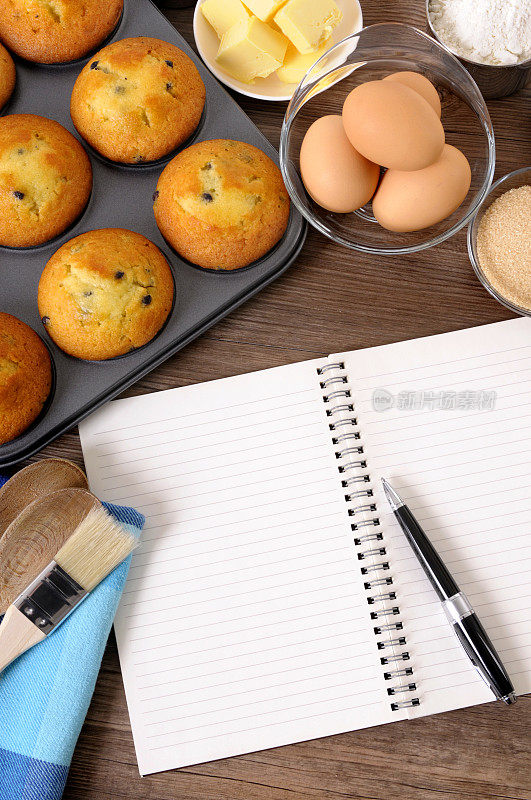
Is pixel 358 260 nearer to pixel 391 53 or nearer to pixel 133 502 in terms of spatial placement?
pixel 391 53

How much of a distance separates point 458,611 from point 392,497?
0.15m

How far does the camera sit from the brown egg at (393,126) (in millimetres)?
694

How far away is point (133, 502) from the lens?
0.83m

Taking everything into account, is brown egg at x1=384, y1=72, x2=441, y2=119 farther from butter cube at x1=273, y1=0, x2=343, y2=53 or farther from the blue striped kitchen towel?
the blue striped kitchen towel

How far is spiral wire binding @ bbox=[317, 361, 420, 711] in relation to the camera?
0.79m

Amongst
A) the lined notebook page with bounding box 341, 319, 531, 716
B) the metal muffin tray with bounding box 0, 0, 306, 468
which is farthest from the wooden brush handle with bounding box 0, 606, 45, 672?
the lined notebook page with bounding box 341, 319, 531, 716

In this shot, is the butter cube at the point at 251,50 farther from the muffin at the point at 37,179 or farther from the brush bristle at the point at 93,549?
the brush bristle at the point at 93,549

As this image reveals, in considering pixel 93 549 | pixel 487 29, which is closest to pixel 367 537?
pixel 93 549

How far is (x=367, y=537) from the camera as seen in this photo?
0.82 meters

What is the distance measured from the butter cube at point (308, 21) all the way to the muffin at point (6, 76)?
32cm

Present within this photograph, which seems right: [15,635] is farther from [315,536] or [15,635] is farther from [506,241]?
[506,241]

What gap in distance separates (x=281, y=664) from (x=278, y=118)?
27.1 inches

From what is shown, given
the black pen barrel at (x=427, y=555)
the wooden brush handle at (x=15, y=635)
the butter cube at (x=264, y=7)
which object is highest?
the butter cube at (x=264, y=7)

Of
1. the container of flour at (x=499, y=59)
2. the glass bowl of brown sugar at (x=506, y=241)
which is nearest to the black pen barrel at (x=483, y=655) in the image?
the glass bowl of brown sugar at (x=506, y=241)
